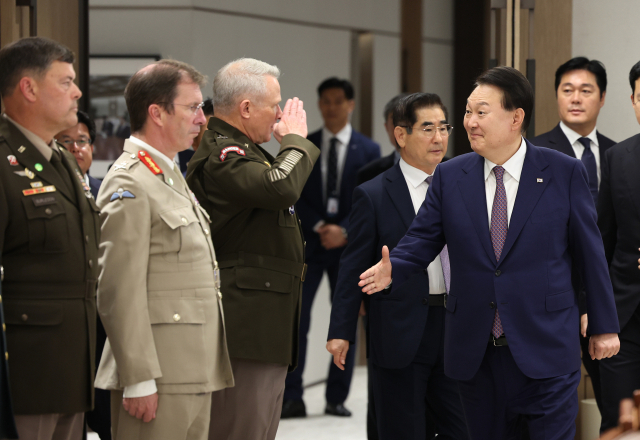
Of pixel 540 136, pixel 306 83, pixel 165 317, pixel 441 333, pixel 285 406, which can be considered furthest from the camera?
pixel 306 83

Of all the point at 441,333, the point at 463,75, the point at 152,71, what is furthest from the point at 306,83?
the point at 152,71

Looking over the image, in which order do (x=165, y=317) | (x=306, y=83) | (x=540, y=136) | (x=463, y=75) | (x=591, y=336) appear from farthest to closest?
1. (x=463, y=75)
2. (x=306, y=83)
3. (x=540, y=136)
4. (x=591, y=336)
5. (x=165, y=317)

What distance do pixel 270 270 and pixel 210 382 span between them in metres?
0.53

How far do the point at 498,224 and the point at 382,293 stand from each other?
637 millimetres

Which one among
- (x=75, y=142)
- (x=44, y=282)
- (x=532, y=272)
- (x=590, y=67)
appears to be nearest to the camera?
(x=44, y=282)

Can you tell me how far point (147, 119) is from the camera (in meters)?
2.45

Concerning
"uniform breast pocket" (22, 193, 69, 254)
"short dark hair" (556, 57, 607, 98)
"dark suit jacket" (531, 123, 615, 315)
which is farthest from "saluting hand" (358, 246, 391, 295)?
"short dark hair" (556, 57, 607, 98)

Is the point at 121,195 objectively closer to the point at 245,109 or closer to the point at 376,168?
the point at 245,109

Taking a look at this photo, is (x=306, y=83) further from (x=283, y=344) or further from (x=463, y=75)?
(x=283, y=344)

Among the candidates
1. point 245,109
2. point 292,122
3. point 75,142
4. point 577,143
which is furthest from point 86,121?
point 577,143

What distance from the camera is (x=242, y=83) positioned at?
2877 mm

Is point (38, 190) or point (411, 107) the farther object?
point (411, 107)

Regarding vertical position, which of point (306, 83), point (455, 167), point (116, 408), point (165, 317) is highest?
point (306, 83)

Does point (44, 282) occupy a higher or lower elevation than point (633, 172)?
lower
